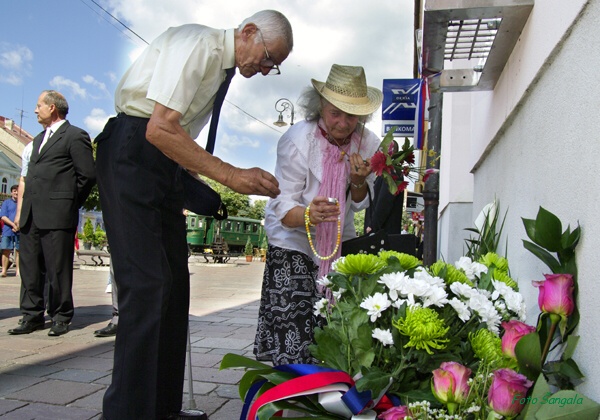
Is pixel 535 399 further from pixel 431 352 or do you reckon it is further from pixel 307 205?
pixel 307 205

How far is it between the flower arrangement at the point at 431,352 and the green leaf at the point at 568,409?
0.20 feet

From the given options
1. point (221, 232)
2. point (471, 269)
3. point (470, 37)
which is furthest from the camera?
point (221, 232)

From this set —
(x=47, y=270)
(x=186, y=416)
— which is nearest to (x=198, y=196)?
(x=186, y=416)

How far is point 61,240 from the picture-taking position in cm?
538

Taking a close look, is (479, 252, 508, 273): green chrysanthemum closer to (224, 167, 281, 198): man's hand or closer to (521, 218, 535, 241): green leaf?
(521, 218, 535, 241): green leaf

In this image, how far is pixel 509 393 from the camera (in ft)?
4.62

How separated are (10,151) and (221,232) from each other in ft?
121

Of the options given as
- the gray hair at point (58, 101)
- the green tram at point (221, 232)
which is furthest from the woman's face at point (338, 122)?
the green tram at point (221, 232)

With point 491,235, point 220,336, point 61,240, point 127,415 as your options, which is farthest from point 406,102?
point 127,415

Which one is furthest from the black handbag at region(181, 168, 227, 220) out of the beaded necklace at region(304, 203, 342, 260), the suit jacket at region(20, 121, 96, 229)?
the suit jacket at region(20, 121, 96, 229)

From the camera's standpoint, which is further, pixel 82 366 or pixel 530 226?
pixel 82 366

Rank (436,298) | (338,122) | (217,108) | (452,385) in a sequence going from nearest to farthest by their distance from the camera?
1. (452,385)
2. (436,298)
3. (217,108)
4. (338,122)

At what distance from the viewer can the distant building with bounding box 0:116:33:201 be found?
186ft

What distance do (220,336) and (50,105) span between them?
8.83ft
